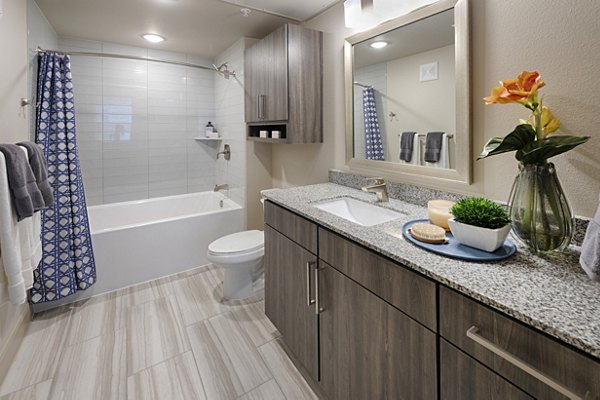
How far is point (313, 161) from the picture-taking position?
2.41 m

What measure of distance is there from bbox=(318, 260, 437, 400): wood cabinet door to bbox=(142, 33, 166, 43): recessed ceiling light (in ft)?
9.16

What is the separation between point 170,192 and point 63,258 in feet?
4.83

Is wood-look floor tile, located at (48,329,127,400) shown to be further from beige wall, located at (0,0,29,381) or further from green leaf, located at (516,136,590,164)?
green leaf, located at (516,136,590,164)

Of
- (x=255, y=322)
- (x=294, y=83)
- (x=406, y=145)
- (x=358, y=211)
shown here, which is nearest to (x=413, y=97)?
(x=406, y=145)

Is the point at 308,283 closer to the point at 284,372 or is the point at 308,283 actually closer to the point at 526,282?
the point at 284,372

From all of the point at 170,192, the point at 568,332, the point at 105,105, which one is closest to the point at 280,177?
the point at 170,192

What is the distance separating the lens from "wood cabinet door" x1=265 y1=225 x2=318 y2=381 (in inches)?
56.4

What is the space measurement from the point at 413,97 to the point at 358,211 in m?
0.67

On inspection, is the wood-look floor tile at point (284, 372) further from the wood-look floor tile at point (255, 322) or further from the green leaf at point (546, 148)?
the green leaf at point (546, 148)

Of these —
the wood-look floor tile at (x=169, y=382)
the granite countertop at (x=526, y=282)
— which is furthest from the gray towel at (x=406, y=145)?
the wood-look floor tile at (x=169, y=382)

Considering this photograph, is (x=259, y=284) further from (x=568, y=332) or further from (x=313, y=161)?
(x=568, y=332)

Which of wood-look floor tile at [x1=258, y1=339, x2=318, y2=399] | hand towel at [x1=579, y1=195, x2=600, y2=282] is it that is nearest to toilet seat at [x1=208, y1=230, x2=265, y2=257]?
wood-look floor tile at [x1=258, y1=339, x2=318, y2=399]

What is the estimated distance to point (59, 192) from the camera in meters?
2.17

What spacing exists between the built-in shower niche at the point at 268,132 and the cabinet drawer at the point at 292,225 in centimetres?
72
